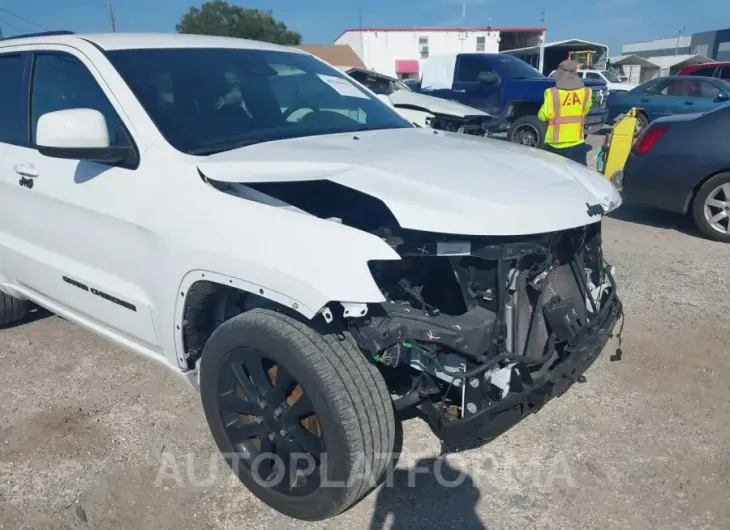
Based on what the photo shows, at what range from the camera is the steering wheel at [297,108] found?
3.09 meters

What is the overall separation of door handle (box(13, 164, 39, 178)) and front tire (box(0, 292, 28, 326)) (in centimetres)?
120

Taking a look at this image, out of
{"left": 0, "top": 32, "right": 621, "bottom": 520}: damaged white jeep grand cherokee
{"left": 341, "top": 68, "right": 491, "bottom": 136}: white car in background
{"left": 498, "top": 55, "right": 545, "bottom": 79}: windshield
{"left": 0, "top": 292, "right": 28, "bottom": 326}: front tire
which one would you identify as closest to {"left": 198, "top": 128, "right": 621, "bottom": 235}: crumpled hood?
{"left": 0, "top": 32, "right": 621, "bottom": 520}: damaged white jeep grand cherokee

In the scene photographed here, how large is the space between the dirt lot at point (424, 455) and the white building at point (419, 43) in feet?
117

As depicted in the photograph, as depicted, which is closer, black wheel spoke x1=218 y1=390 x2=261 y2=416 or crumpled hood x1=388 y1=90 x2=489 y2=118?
black wheel spoke x1=218 y1=390 x2=261 y2=416

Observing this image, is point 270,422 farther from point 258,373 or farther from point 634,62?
point 634,62

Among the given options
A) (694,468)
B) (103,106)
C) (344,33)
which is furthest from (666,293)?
(344,33)

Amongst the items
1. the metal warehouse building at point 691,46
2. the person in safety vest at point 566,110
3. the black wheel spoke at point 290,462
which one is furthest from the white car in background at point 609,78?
the metal warehouse building at point 691,46

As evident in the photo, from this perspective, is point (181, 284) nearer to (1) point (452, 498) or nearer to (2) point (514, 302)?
(2) point (514, 302)

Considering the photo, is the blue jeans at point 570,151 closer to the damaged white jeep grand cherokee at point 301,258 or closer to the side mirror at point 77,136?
the damaged white jeep grand cherokee at point 301,258

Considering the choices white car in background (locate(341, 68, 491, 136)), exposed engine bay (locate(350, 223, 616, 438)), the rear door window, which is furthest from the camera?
the rear door window

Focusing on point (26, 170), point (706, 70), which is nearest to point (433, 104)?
point (26, 170)

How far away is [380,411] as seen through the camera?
7.09ft

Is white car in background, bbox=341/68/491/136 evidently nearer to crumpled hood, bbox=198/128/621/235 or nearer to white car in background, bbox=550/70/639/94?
crumpled hood, bbox=198/128/621/235

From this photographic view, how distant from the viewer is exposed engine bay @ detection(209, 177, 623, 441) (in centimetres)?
209
